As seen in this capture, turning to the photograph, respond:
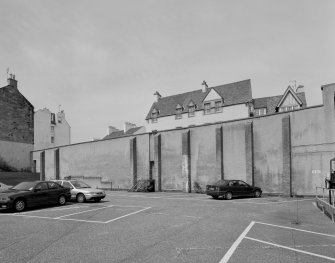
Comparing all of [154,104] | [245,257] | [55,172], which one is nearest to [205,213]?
[245,257]

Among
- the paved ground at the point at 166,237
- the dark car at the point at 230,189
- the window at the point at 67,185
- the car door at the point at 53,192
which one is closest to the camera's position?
the paved ground at the point at 166,237

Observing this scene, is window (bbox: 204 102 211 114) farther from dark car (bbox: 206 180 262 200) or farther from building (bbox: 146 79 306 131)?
dark car (bbox: 206 180 262 200)

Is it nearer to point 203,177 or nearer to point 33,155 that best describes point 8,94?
point 33,155

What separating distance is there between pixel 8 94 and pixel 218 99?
2674 centimetres

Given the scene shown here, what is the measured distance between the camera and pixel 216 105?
144ft

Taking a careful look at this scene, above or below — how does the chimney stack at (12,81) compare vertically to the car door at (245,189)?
above

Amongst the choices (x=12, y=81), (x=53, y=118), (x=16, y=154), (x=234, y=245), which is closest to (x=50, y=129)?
(x=53, y=118)

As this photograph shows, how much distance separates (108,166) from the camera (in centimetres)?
3438

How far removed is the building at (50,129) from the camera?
6007 centimetres

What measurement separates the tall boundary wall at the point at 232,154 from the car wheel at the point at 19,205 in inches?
601

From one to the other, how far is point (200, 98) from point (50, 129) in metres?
32.1

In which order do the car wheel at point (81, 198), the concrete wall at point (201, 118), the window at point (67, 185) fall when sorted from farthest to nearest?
the concrete wall at point (201, 118) → the window at point (67, 185) → the car wheel at point (81, 198)

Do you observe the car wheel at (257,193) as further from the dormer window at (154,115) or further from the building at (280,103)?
the dormer window at (154,115)

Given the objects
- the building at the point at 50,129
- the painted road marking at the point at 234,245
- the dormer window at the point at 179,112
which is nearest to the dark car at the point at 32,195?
the painted road marking at the point at 234,245
